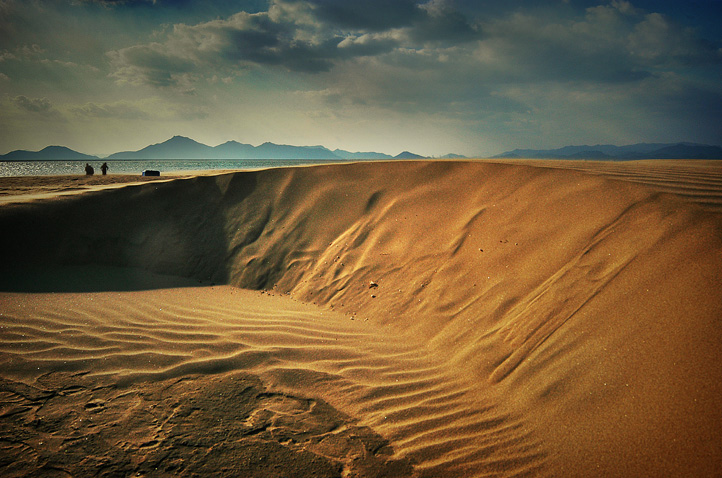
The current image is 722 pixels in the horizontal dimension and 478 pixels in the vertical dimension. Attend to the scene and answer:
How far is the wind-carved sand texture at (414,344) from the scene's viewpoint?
2088 mm

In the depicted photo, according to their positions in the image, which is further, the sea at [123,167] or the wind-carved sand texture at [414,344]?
the sea at [123,167]

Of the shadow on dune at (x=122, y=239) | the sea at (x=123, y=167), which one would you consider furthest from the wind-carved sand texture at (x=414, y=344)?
the sea at (x=123, y=167)

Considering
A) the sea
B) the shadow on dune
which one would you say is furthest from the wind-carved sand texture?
the sea

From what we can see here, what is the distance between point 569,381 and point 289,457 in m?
2.07

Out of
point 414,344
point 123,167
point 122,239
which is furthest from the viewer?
point 123,167

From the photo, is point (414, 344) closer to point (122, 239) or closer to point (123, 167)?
point (122, 239)

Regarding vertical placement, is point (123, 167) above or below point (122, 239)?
above

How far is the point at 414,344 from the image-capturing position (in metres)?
3.60

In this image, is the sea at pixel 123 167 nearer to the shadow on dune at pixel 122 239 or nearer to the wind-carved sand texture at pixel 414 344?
the shadow on dune at pixel 122 239

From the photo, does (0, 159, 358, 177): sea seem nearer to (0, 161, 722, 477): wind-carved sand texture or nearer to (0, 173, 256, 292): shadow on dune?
(0, 173, 256, 292): shadow on dune

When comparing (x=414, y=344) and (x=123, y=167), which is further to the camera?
(x=123, y=167)

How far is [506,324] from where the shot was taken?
319cm

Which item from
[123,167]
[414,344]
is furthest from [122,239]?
[123,167]

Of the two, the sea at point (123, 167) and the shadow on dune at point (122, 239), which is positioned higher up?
the sea at point (123, 167)
